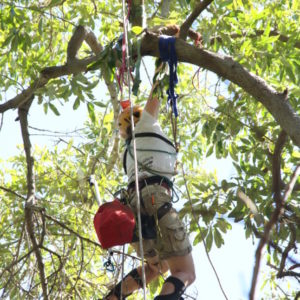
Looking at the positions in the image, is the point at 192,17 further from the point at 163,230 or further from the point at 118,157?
the point at 118,157

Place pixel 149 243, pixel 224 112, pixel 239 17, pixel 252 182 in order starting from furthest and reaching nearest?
pixel 224 112 < pixel 239 17 < pixel 252 182 < pixel 149 243

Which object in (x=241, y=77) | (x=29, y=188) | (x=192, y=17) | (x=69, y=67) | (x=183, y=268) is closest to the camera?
(x=241, y=77)

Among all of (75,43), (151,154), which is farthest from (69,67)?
(151,154)

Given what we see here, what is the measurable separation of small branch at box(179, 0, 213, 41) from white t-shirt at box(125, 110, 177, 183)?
510 mm

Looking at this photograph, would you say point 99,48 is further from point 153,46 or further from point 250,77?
point 250,77

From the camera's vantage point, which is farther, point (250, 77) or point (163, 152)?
point (163, 152)

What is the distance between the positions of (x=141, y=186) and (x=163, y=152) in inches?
7.8

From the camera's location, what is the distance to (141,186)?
2645 mm

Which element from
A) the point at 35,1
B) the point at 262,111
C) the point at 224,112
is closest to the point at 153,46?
the point at 224,112

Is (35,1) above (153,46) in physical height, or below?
above

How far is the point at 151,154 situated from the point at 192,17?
0.69 meters

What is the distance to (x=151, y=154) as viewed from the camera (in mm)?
2664

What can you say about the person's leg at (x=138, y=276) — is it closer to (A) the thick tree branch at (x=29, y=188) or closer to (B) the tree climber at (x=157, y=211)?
(B) the tree climber at (x=157, y=211)

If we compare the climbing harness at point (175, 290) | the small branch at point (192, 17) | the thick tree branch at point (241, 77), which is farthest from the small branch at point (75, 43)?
the climbing harness at point (175, 290)
